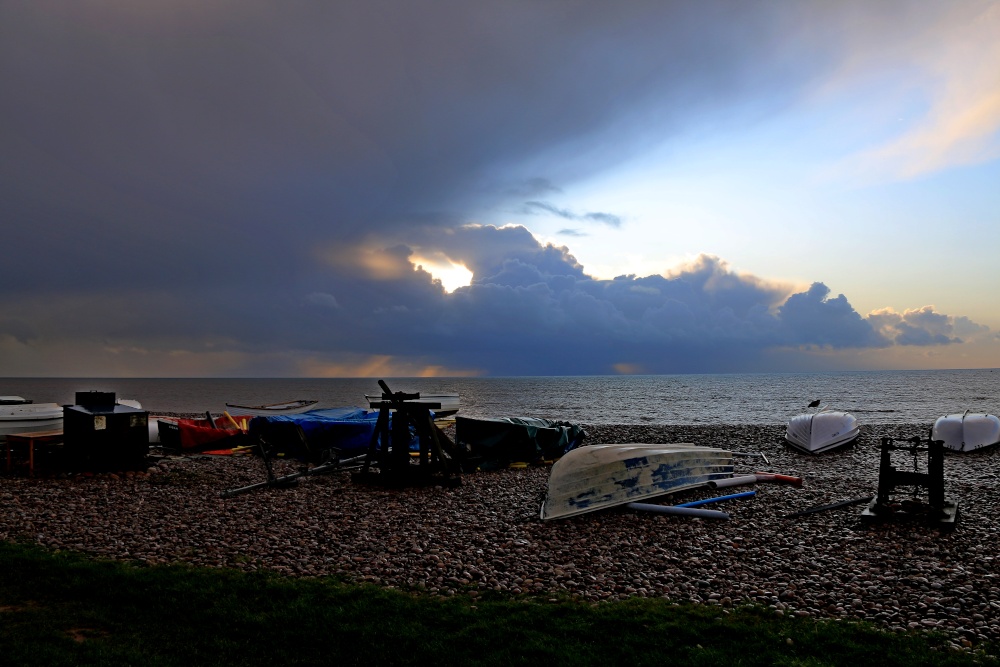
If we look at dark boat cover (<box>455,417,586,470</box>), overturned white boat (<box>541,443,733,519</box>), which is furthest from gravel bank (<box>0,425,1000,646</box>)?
dark boat cover (<box>455,417,586,470</box>)

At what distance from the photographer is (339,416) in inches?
910

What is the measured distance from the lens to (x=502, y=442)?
756 inches

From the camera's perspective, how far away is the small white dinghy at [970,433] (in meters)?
24.6

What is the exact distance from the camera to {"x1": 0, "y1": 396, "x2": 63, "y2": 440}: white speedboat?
1894cm

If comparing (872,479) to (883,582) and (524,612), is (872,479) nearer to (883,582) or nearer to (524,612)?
(883,582)

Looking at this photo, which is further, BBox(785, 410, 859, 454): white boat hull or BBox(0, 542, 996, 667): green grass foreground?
BBox(785, 410, 859, 454): white boat hull

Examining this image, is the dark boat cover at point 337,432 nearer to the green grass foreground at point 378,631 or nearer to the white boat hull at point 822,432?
the green grass foreground at point 378,631

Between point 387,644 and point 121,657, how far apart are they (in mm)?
2456

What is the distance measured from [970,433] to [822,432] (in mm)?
5492

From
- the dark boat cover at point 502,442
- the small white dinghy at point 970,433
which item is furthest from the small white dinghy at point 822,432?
the dark boat cover at point 502,442

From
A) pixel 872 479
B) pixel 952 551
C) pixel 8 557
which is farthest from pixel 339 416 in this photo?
pixel 952 551

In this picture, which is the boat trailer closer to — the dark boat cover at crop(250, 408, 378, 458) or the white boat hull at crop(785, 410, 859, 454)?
the dark boat cover at crop(250, 408, 378, 458)

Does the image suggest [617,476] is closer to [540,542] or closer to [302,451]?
[540,542]

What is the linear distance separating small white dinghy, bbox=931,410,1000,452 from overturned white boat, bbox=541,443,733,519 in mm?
16507
